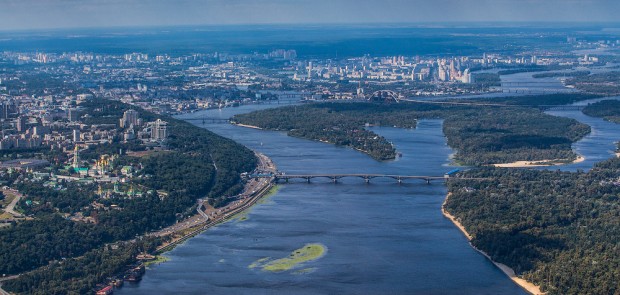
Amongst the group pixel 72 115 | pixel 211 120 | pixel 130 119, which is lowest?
pixel 211 120

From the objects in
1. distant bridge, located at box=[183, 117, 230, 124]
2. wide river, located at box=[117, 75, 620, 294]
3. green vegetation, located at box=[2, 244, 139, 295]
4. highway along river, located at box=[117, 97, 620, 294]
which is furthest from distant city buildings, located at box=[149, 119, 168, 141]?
green vegetation, located at box=[2, 244, 139, 295]

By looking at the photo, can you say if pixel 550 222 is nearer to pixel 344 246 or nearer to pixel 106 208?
pixel 344 246

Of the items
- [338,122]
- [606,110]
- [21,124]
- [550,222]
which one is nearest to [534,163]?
[550,222]

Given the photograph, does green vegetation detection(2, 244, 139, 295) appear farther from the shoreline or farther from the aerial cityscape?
the shoreline

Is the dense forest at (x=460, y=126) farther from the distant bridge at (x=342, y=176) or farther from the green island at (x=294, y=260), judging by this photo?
the green island at (x=294, y=260)

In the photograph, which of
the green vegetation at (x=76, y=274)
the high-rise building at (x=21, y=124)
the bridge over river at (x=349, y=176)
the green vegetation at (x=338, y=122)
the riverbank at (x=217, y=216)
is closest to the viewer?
the green vegetation at (x=76, y=274)

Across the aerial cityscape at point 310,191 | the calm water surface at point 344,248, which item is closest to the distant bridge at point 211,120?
the aerial cityscape at point 310,191
